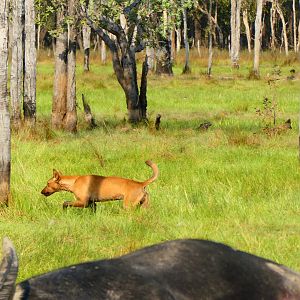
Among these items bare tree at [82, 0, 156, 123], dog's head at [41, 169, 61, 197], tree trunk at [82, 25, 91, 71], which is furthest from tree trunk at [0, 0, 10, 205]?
tree trunk at [82, 25, 91, 71]

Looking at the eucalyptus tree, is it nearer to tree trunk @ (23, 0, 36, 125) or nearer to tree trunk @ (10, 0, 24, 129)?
tree trunk @ (23, 0, 36, 125)

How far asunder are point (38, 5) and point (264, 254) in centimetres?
1269

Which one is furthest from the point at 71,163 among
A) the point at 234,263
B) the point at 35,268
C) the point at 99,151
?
the point at 234,263

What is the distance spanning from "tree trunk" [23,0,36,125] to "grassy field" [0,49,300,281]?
336 mm

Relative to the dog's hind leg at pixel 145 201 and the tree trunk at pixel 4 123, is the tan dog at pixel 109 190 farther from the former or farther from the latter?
the tree trunk at pixel 4 123

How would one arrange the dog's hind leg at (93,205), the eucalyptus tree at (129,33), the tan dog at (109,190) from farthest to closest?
the eucalyptus tree at (129,33), the dog's hind leg at (93,205), the tan dog at (109,190)

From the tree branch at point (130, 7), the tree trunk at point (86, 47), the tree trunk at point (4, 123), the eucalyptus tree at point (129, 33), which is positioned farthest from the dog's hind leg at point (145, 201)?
the tree trunk at point (86, 47)

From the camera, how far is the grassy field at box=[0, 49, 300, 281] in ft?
23.5

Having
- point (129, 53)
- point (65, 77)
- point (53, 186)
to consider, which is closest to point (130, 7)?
point (129, 53)

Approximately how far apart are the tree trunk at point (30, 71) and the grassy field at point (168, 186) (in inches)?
13.2

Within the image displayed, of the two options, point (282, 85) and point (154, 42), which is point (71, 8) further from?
point (282, 85)

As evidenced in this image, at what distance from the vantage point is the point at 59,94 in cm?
1666

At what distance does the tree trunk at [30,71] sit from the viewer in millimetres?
16328

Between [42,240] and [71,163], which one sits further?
[71,163]
